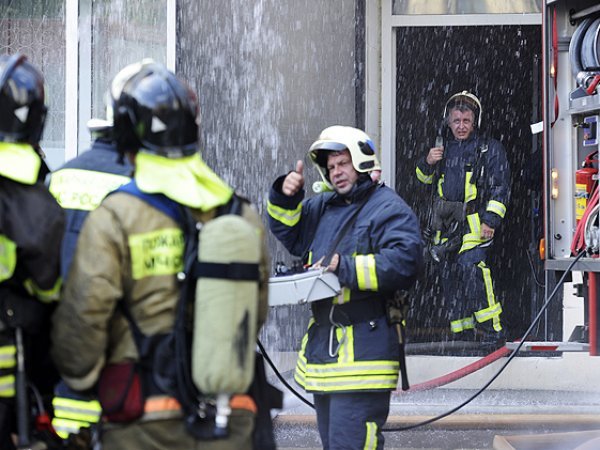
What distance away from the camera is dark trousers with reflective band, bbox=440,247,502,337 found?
848 cm

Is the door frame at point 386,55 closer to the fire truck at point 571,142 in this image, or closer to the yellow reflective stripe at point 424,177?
the yellow reflective stripe at point 424,177

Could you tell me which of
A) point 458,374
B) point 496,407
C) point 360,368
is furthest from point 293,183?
point 496,407

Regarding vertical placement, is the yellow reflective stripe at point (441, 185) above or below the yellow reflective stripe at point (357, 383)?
above

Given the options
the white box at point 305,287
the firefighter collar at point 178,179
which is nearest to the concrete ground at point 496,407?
the white box at point 305,287

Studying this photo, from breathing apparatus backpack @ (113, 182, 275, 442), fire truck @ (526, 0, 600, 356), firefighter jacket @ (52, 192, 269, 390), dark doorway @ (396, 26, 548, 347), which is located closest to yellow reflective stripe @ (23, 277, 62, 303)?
firefighter jacket @ (52, 192, 269, 390)

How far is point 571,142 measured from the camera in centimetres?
643

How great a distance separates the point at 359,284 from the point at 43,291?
5.52 ft

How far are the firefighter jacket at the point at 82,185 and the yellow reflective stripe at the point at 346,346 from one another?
1.08 meters

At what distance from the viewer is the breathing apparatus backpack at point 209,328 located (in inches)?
123

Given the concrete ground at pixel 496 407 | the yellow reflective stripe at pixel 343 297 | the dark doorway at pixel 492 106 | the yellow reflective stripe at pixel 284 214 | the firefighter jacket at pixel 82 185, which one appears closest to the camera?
the firefighter jacket at pixel 82 185

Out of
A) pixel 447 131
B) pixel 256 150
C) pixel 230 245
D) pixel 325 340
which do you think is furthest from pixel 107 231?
pixel 447 131

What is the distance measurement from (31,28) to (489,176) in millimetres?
3205

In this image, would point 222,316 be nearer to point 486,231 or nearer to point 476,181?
point 486,231

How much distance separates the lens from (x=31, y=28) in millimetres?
7996
